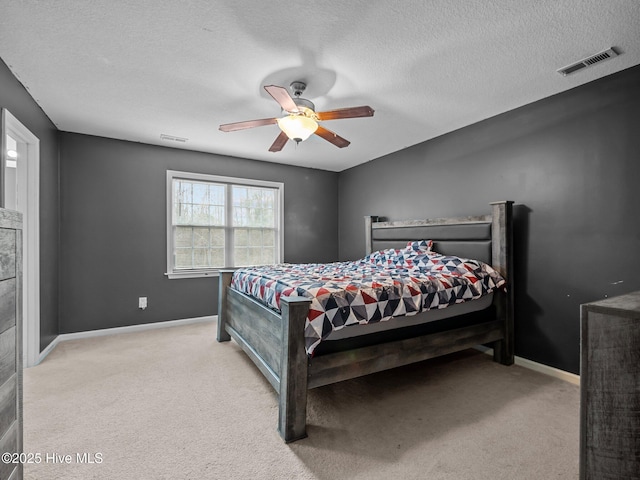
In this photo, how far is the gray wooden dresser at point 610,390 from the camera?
32.9 inches

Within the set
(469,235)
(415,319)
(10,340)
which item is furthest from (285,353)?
(469,235)

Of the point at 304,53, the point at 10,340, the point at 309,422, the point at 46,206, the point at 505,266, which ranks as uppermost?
the point at 304,53

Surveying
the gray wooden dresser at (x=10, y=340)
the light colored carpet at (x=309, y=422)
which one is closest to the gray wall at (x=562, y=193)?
the light colored carpet at (x=309, y=422)

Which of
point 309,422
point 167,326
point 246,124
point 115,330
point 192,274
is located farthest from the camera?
point 192,274

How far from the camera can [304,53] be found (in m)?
2.11

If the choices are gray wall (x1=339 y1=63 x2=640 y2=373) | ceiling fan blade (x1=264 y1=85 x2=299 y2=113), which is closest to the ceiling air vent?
gray wall (x1=339 y1=63 x2=640 y2=373)

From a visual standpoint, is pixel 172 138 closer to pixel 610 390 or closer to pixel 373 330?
pixel 373 330

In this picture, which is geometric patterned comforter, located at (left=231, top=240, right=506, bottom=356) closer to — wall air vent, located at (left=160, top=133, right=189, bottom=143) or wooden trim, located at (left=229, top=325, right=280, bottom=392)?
wooden trim, located at (left=229, top=325, right=280, bottom=392)

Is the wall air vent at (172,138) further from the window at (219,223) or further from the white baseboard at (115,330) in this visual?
the white baseboard at (115,330)

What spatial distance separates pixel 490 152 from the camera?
326 cm

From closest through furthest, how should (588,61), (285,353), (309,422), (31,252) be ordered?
(285,353), (309,422), (588,61), (31,252)

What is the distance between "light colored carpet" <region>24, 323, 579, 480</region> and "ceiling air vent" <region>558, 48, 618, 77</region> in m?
2.47

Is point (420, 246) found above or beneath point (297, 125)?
beneath

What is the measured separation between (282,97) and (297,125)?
30cm
